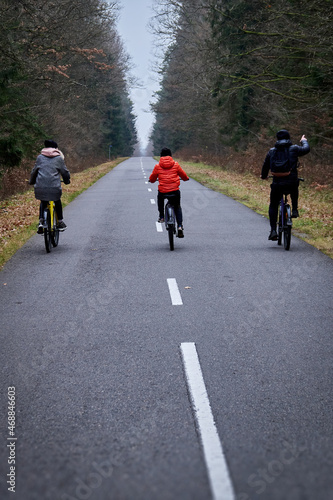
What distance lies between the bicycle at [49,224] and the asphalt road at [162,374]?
2.14ft

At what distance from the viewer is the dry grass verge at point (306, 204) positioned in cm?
1248

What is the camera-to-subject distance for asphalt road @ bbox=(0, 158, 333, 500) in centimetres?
324

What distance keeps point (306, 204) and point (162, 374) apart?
14722mm

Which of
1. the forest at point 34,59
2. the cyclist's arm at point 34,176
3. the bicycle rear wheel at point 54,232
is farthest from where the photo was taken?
the forest at point 34,59

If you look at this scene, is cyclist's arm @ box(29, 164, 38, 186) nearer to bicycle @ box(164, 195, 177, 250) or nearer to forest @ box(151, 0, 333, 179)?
bicycle @ box(164, 195, 177, 250)

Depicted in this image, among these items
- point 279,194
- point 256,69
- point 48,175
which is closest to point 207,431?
point 279,194

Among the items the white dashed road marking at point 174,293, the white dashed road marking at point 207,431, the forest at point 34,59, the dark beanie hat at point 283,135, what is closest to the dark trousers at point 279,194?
the dark beanie hat at point 283,135

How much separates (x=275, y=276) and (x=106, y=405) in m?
5.10

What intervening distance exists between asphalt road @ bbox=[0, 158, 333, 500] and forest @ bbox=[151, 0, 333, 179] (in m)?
9.68

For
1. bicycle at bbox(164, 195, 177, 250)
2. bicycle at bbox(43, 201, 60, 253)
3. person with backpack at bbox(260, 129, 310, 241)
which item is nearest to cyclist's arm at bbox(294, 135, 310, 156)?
person with backpack at bbox(260, 129, 310, 241)

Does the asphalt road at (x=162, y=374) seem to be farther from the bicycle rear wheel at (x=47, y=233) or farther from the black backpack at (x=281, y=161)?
the black backpack at (x=281, y=161)

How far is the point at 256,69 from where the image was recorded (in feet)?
85.0

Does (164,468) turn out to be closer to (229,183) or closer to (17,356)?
(17,356)

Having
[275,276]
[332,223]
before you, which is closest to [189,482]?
[275,276]
